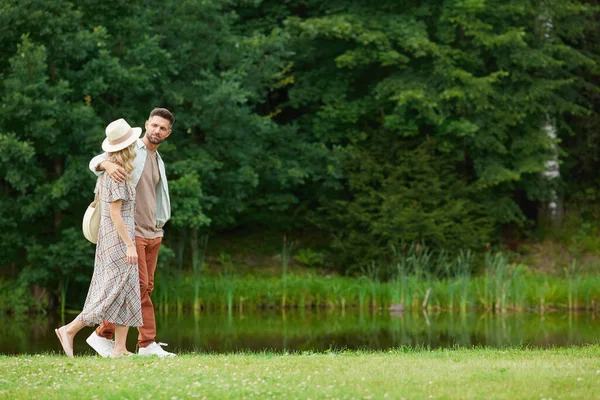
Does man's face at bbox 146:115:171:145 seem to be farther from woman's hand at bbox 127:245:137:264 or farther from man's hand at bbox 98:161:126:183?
woman's hand at bbox 127:245:137:264

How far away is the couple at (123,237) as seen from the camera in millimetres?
8234

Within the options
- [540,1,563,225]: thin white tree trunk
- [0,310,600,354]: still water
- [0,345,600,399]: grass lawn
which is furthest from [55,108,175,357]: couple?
[540,1,563,225]: thin white tree trunk

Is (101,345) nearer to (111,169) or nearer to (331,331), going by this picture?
(111,169)

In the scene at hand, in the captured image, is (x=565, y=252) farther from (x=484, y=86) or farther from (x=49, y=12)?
(x=49, y=12)

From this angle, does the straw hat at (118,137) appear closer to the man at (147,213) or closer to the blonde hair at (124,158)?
the blonde hair at (124,158)

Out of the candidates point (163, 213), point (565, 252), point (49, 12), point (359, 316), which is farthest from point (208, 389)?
point (565, 252)

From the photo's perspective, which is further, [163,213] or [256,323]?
[256,323]

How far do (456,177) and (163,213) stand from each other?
50.8 feet

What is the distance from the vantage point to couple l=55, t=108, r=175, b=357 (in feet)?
27.0

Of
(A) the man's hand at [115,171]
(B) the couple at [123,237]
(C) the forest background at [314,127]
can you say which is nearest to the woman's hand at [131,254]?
(B) the couple at [123,237]

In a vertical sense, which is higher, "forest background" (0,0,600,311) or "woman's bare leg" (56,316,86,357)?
"forest background" (0,0,600,311)

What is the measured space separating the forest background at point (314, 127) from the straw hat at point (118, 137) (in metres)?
9.36

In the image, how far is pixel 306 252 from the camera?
22609 millimetres

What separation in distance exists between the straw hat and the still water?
→ 168 inches
